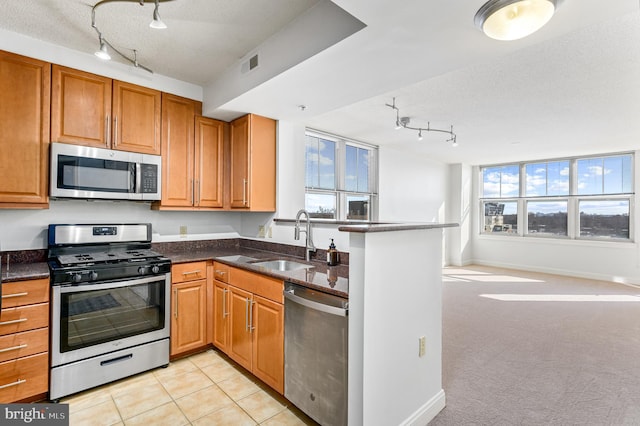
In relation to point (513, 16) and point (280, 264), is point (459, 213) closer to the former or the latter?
point (280, 264)

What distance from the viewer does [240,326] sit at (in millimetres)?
2568

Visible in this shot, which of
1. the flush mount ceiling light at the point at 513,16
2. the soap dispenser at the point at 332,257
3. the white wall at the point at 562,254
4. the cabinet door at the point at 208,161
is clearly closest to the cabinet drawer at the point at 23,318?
the cabinet door at the point at 208,161

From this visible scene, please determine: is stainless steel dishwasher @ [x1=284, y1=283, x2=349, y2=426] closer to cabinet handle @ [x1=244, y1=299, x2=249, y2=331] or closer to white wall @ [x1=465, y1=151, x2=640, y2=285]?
cabinet handle @ [x1=244, y1=299, x2=249, y2=331]

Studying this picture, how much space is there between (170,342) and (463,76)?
142 inches

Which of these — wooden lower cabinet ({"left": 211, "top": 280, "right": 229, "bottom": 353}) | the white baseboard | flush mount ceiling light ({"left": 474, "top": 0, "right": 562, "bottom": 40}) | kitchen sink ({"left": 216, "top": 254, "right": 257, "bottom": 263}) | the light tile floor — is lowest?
the light tile floor

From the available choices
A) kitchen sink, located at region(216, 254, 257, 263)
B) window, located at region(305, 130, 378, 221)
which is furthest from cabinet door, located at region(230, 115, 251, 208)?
window, located at region(305, 130, 378, 221)

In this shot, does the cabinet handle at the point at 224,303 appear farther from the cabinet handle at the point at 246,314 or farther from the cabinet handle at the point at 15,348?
the cabinet handle at the point at 15,348

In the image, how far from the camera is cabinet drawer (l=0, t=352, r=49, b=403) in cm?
202

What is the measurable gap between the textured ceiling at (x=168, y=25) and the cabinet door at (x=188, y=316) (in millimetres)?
1969

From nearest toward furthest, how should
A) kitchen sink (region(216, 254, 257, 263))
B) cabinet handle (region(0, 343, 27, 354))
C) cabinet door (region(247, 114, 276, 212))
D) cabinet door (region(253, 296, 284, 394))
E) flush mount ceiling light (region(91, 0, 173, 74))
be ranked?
1. flush mount ceiling light (region(91, 0, 173, 74))
2. cabinet handle (region(0, 343, 27, 354))
3. cabinet door (region(253, 296, 284, 394))
4. kitchen sink (region(216, 254, 257, 263))
5. cabinet door (region(247, 114, 276, 212))

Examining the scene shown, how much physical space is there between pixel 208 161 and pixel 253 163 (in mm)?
537

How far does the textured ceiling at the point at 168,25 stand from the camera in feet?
6.73

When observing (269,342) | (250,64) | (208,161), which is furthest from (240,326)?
(250,64)

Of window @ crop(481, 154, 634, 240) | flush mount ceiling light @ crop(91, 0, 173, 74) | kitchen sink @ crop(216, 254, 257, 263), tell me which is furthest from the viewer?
window @ crop(481, 154, 634, 240)
